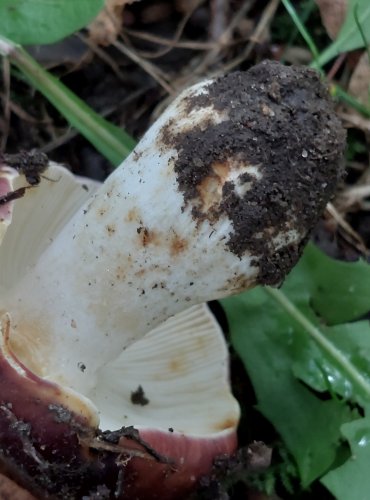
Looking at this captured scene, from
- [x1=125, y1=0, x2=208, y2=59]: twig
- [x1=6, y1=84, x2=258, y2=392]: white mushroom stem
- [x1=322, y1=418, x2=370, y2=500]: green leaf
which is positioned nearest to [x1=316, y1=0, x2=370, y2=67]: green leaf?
[x1=125, y1=0, x2=208, y2=59]: twig

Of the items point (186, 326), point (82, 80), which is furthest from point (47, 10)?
point (186, 326)

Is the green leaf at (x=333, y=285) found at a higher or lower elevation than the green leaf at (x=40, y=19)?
lower

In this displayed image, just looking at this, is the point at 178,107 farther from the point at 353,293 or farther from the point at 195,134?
the point at 353,293

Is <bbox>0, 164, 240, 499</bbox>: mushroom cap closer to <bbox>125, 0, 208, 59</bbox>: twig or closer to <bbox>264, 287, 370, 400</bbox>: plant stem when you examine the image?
<bbox>264, 287, 370, 400</bbox>: plant stem

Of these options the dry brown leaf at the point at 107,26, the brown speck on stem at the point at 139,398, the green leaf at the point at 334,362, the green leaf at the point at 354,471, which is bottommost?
the green leaf at the point at 354,471

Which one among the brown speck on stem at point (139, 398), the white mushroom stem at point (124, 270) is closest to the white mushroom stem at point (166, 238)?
the white mushroom stem at point (124, 270)

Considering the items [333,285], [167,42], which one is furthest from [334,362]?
[167,42]

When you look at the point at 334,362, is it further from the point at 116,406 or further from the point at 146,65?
the point at 146,65

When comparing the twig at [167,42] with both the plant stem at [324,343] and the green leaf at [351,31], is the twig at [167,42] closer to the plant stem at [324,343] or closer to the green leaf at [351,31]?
the green leaf at [351,31]
